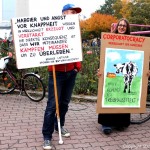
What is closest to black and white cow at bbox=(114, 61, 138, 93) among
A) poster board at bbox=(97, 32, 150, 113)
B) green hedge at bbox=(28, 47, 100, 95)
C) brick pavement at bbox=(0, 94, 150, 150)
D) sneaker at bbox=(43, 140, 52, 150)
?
poster board at bbox=(97, 32, 150, 113)

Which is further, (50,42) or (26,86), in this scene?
(26,86)

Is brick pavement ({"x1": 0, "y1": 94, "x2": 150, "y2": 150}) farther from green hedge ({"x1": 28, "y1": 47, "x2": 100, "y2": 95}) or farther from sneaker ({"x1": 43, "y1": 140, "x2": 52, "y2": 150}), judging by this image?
green hedge ({"x1": 28, "y1": 47, "x2": 100, "y2": 95})

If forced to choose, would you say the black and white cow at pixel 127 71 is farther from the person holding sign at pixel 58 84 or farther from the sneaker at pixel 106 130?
the person holding sign at pixel 58 84

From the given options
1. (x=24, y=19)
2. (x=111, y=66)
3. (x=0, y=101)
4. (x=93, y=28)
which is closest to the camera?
(x=24, y=19)

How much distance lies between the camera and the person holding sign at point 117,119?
5020mm

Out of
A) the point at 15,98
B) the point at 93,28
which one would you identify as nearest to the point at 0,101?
the point at 15,98

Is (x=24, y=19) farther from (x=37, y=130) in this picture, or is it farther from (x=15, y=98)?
(x=15, y=98)

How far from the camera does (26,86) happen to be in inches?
299

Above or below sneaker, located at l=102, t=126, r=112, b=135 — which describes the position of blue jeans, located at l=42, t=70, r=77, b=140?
above

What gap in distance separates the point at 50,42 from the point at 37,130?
4.91 feet

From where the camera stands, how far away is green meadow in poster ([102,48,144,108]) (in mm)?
4984

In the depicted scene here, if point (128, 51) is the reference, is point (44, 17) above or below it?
above

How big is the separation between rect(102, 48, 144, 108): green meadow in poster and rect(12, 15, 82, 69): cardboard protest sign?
0.68 metres

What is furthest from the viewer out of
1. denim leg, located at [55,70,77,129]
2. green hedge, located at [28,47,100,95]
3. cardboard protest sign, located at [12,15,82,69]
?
green hedge, located at [28,47,100,95]
